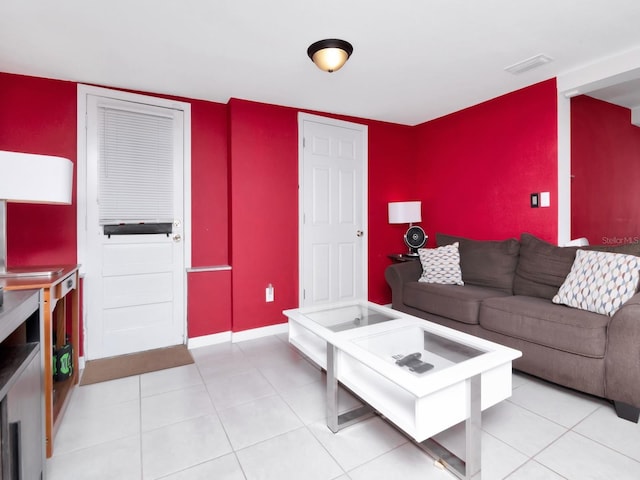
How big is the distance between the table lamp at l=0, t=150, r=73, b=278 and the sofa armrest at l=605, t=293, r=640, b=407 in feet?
10.5

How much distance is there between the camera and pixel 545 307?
88.9 inches

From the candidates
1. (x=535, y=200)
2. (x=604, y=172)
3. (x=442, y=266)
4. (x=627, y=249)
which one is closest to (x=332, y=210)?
(x=442, y=266)

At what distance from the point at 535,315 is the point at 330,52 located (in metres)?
2.24

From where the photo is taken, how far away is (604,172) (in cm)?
351

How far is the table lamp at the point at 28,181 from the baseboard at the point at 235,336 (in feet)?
4.89

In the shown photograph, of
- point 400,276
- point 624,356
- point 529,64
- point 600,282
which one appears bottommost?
point 624,356

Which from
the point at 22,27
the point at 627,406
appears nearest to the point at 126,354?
the point at 22,27

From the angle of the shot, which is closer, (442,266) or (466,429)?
(466,429)

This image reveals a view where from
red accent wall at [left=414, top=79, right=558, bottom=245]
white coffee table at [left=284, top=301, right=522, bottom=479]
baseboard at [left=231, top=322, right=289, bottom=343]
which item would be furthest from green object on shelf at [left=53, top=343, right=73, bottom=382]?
red accent wall at [left=414, top=79, right=558, bottom=245]

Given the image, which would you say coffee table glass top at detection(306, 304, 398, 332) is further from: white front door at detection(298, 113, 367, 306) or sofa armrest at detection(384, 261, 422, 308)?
white front door at detection(298, 113, 367, 306)

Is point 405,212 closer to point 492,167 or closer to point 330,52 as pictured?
point 492,167

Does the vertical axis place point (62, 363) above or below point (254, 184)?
below

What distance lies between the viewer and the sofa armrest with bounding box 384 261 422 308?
3408mm

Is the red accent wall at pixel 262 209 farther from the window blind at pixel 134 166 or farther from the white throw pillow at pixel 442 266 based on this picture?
the white throw pillow at pixel 442 266
